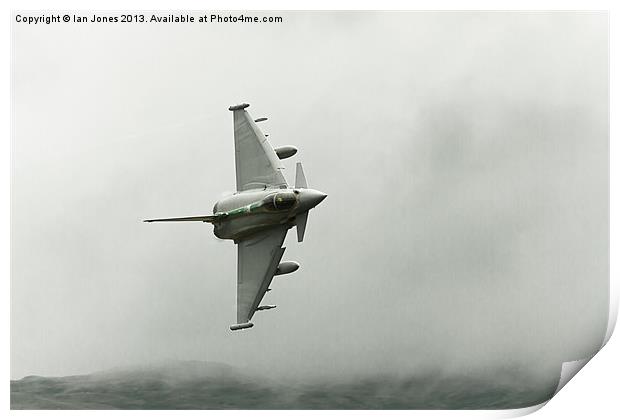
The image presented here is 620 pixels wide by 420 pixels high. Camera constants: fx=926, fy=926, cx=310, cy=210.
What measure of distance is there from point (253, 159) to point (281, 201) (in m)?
0.19

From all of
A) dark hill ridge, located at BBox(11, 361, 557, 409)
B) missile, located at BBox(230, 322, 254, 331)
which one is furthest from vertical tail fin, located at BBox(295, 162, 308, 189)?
dark hill ridge, located at BBox(11, 361, 557, 409)

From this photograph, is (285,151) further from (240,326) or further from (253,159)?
(240,326)

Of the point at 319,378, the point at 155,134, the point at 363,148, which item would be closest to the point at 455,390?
the point at 319,378

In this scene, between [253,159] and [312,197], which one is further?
[253,159]

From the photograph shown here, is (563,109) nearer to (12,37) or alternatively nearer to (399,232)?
(399,232)

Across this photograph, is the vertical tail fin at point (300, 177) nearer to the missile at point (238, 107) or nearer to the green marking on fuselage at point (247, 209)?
the green marking on fuselage at point (247, 209)

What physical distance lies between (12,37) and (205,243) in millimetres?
914

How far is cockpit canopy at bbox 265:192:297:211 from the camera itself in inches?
120

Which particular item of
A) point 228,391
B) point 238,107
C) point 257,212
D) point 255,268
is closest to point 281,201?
point 257,212

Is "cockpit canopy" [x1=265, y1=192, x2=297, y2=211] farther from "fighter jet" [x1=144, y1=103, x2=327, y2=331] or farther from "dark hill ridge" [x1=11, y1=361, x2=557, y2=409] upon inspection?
"dark hill ridge" [x1=11, y1=361, x2=557, y2=409]

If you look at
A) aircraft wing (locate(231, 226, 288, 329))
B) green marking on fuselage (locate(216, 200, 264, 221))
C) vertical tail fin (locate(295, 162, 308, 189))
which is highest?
vertical tail fin (locate(295, 162, 308, 189))

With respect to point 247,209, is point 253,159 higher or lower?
higher

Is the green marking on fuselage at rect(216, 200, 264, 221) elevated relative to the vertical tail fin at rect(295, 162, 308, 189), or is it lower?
lower

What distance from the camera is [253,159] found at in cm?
316
